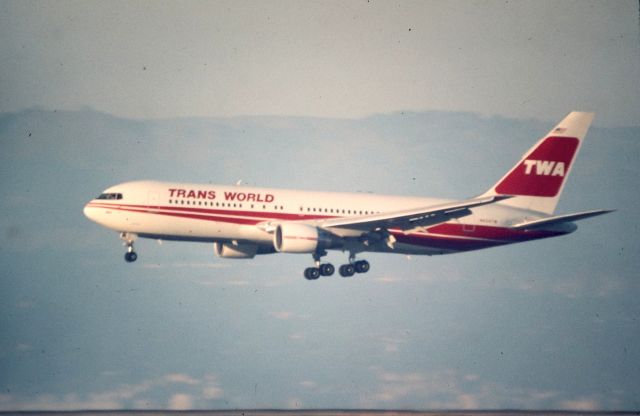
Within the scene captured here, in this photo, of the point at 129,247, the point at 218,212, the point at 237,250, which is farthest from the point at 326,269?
the point at 129,247

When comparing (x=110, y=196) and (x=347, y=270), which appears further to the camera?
(x=347, y=270)

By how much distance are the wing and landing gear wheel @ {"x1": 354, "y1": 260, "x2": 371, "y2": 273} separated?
4.85 metres

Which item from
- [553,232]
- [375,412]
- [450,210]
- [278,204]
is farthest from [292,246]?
[553,232]

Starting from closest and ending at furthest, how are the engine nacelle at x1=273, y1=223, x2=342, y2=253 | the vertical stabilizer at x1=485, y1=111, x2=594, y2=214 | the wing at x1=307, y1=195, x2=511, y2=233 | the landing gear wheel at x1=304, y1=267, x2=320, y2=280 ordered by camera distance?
the engine nacelle at x1=273, y1=223, x2=342, y2=253 < the wing at x1=307, y1=195, x2=511, y2=233 < the landing gear wheel at x1=304, y1=267, x2=320, y2=280 < the vertical stabilizer at x1=485, y1=111, x2=594, y2=214

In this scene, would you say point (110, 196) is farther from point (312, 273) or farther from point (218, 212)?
point (312, 273)

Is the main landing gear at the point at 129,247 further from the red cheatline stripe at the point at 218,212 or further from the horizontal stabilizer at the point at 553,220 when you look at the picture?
the horizontal stabilizer at the point at 553,220

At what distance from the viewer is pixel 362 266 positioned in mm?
58250

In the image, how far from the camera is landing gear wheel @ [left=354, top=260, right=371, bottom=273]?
191 feet

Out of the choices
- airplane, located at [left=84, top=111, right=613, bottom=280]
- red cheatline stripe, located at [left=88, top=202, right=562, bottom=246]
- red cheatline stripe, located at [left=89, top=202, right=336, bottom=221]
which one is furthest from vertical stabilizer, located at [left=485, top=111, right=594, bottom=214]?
red cheatline stripe, located at [left=89, top=202, right=336, bottom=221]

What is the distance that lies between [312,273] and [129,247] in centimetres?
1144

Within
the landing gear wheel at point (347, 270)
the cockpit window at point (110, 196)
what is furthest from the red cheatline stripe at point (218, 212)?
the landing gear wheel at point (347, 270)

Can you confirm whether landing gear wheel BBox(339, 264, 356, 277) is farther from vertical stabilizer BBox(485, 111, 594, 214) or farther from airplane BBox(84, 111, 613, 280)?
vertical stabilizer BBox(485, 111, 594, 214)

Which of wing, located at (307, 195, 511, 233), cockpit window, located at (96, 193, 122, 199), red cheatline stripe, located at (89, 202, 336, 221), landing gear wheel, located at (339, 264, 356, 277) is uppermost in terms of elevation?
cockpit window, located at (96, 193, 122, 199)

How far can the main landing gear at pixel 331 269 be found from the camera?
55812 millimetres
